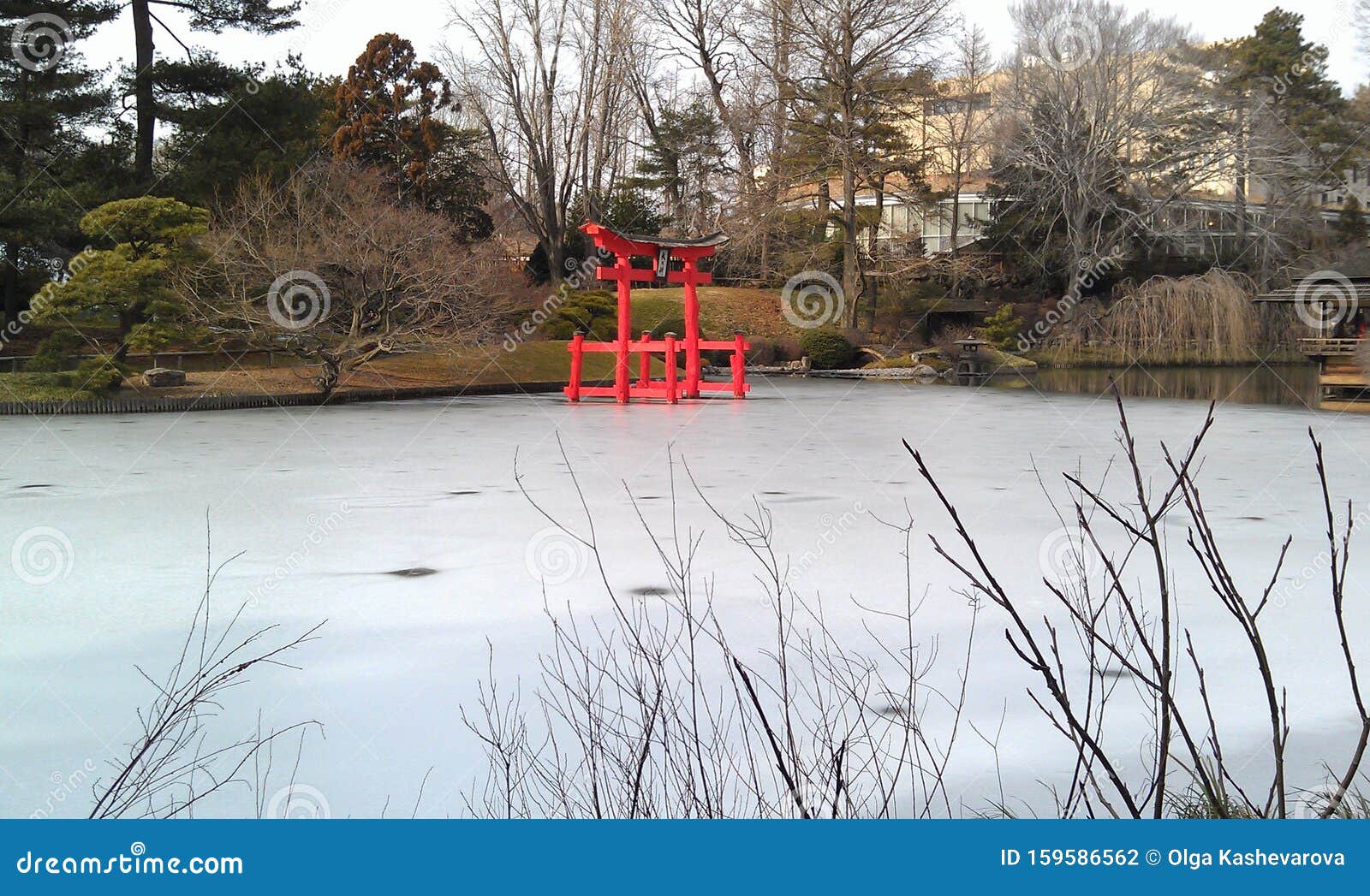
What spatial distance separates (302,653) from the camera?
355cm

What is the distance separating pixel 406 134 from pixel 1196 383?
16.5 meters

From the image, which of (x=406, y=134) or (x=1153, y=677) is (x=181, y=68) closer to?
(x=406, y=134)

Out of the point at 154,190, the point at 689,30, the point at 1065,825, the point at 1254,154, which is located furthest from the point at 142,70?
the point at 1254,154

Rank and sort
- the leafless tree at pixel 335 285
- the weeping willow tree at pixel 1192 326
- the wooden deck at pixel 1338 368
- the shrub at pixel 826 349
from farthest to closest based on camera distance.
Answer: the shrub at pixel 826 349 → the weeping willow tree at pixel 1192 326 → the wooden deck at pixel 1338 368 → the leafless tree at pixel 335 285

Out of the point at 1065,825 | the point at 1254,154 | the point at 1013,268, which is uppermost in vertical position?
the point at 1254,154

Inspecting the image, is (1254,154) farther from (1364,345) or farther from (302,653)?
(302,653)

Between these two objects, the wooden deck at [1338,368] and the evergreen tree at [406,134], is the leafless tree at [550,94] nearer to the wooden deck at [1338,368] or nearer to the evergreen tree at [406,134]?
the evergreen tree at [406,134]

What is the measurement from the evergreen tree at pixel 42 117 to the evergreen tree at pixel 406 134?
789 cm

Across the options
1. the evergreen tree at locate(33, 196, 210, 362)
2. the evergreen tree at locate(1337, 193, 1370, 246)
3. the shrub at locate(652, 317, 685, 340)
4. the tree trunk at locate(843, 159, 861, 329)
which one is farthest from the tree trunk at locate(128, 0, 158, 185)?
the evergreen tree at locate(1337, 193, 1370, 246)

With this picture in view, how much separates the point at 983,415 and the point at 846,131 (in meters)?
14.1

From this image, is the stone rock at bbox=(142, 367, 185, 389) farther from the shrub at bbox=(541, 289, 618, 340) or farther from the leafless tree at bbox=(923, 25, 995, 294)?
the leafless tree at bbox=(923, 25, 995, 294)

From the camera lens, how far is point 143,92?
58.2ft

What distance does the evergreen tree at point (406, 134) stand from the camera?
2558 cm

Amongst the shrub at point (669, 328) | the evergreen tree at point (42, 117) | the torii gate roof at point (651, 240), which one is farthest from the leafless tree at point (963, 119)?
the evergreen tree at point (42, 117)
